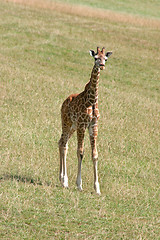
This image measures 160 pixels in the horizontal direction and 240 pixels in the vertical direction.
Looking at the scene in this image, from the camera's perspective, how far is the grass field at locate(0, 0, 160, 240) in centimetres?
793

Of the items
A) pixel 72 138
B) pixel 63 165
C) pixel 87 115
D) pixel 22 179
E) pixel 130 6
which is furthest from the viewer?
pixel 130 6

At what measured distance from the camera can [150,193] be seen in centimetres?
1003

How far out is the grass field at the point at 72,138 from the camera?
7.93 meters

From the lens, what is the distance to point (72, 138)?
44.9ft

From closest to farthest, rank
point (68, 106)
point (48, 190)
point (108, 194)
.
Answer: point (48, 190) < point (108, 194) < point (68, 106)

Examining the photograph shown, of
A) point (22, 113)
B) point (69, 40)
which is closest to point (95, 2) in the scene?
point (69, 40)

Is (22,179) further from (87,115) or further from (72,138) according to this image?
(72,138)

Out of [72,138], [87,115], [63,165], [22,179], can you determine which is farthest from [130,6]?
[22,179]

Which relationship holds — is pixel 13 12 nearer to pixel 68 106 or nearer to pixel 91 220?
pixel 68 106

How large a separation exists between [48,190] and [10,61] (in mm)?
17307

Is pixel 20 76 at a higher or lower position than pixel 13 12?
lower

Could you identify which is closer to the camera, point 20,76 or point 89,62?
point 20,76

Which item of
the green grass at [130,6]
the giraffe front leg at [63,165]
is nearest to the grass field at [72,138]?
the giraffe front leg at [63,165]

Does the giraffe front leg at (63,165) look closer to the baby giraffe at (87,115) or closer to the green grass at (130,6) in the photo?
the baby giraffe at (87,115)
